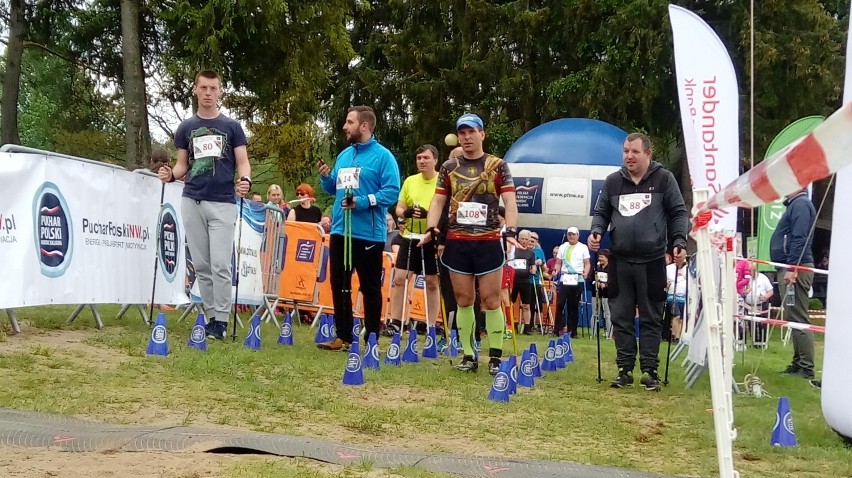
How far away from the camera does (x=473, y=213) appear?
7.21 m

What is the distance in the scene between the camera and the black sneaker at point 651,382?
7340 millimetres

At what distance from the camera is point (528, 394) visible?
6.53m

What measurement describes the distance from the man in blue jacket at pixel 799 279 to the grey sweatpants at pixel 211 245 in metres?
5.03

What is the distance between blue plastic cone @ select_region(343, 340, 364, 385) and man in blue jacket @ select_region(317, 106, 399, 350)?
1678 mm

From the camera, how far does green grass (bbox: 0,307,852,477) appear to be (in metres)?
4.68

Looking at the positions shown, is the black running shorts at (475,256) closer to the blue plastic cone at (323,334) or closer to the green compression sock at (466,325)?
the green compression sock at (466,325)

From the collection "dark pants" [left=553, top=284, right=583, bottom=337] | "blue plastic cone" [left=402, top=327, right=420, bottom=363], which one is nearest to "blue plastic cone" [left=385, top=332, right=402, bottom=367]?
"blue plastic cone" [left=402, top=327, right=420, bottom=363]

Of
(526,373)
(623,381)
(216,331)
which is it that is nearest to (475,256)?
(526,373)

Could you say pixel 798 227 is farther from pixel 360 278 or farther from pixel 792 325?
pixel 360 278

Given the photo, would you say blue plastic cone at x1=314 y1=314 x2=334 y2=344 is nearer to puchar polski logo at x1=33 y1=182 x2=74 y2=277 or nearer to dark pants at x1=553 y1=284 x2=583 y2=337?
puchar polski logo at x1=33 y1=182 x2=74 y2=277

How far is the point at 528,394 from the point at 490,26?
71.9ft

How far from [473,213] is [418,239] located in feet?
7.35

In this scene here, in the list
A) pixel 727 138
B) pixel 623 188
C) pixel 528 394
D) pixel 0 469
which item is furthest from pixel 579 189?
pixel 0 469

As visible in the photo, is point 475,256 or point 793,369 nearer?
point 475,256
